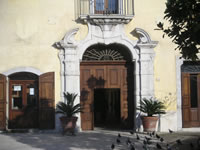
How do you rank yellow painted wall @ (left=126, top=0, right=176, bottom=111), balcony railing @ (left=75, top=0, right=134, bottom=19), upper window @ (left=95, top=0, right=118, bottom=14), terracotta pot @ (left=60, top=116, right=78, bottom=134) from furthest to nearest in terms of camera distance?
upper window @ (left=95, top=0, right=118, bottom=14) → yellow painted wall @ (left=126, top=0, right=176, bottom=111) → balcony railing @ (left=75, top=0, right=134, bottom=19) → terracotta pot @ (left=60, top=116, right=78, bottom=134)

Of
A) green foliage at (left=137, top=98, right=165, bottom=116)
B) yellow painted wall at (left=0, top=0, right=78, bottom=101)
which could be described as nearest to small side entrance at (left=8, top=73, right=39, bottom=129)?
yellow painted wall at (left=0, top=0, right=78, bottom=101)

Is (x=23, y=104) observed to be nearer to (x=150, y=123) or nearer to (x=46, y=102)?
(x=46, y=102)

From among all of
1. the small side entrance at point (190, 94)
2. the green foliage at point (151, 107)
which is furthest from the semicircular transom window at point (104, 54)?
the small side entrance at point (190, 94)

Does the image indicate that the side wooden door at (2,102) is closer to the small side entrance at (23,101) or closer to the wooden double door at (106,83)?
the small side entrance at (23,101)

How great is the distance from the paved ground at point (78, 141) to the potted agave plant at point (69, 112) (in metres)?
0.30

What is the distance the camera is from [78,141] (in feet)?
30.9

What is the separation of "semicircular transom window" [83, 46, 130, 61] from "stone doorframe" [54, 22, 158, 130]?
475mm

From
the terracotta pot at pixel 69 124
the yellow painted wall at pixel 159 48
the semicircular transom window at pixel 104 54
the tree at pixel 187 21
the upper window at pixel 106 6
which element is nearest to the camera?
the tree at pixel 187 21

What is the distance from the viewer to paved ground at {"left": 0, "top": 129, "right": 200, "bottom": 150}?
847cm

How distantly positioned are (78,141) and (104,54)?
12.4 feet

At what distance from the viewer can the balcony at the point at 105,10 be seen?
11.3 meters

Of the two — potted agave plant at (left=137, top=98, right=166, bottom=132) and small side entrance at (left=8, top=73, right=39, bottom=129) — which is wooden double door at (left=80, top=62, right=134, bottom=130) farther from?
small side entrance at (left=8, top=73, right=39, bottom=129)

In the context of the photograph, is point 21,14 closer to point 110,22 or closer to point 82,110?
point 110,22

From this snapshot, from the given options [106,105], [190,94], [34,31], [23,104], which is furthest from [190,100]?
[34,31]
